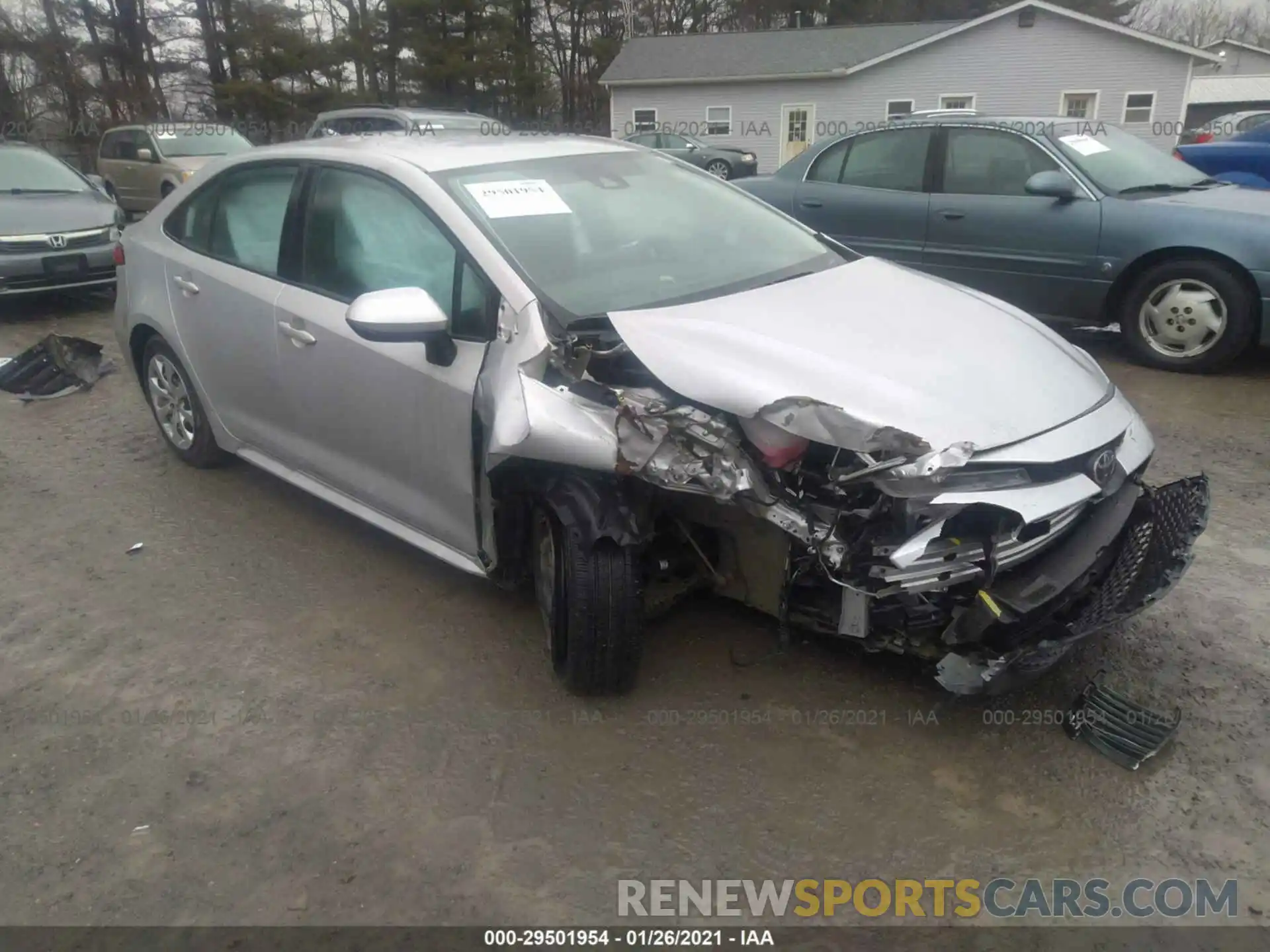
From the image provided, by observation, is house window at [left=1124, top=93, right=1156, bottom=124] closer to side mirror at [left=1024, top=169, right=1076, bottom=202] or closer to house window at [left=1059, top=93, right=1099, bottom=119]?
house window at [left=1059, top=93, right=1099, bottom=119]

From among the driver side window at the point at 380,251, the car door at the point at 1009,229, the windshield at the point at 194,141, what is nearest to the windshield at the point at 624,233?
the driver side window at the point at 380,251

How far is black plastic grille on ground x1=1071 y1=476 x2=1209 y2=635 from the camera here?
104 inches

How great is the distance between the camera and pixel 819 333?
2.82m

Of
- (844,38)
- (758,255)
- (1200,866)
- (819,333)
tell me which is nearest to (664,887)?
(1200,866)

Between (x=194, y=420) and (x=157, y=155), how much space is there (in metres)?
12.0

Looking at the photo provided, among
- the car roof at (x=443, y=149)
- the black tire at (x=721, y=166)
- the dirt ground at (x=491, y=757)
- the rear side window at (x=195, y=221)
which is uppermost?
the car roof at (x=443, y=149)

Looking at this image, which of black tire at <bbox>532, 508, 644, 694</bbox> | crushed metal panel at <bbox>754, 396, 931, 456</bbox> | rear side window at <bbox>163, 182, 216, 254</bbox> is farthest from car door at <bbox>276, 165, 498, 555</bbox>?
crushed metal panel at <bbox>754, 396, 931, 456</bbox>

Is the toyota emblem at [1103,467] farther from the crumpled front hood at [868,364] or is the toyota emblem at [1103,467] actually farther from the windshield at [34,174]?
the windshield at [34,174]

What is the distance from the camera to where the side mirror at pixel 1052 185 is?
19.7 ft

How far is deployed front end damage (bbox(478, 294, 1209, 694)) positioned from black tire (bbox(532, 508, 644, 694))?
2.1 inches

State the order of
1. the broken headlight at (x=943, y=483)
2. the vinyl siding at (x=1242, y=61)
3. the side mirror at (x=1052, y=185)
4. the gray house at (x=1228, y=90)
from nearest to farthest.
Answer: the broken headlight at (x=943, y=483) < the side mirror at (x=1052, y=185) < the gray house at (x=1228, y=90) < the vinyl siding at (x=1242, y=61)

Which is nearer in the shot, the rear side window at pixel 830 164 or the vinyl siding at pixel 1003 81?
the rear side window at pixel 830 164

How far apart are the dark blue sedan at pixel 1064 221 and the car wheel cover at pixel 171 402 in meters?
4.65

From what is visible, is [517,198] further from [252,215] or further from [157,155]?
[157,155]
